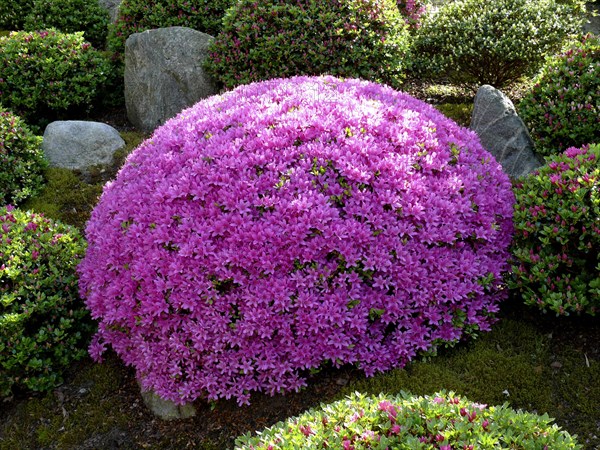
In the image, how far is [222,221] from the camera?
3.84 meters

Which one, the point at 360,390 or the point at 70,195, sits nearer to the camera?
the point at 360,390

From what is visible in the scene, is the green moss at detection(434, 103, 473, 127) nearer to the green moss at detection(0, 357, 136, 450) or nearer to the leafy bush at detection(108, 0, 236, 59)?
the leafy bush at detection(108, 0, 236, 59)

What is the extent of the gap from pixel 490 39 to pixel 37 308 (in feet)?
20.4

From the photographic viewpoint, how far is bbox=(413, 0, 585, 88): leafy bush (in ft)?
25.1

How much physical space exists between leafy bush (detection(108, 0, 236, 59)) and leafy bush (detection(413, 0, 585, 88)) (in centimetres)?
304

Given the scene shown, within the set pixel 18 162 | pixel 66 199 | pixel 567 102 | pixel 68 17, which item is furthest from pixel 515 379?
pixel 68 17

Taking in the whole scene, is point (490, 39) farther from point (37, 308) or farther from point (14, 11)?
point (14, 11)

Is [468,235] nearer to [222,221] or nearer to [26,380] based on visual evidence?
[222,221]

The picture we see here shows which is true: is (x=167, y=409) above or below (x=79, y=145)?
above

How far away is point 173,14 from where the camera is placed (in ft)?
29.4

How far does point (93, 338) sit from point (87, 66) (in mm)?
5345

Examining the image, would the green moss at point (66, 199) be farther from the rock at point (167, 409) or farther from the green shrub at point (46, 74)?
the rock at point (167, 409)

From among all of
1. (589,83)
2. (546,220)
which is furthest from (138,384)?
(589,83)

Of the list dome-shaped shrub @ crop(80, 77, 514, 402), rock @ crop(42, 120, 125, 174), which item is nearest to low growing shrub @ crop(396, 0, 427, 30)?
rock @ crop(42, 120, 125, 174)
